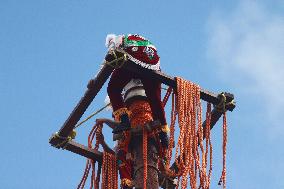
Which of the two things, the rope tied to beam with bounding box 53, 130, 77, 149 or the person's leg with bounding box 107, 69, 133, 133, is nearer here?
the person's leg with bounding box 107, 69, 133, 133

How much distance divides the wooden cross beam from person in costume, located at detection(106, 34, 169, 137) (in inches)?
3.8

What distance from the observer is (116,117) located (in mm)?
7812

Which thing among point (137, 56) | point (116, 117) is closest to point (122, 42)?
point (137, 56)

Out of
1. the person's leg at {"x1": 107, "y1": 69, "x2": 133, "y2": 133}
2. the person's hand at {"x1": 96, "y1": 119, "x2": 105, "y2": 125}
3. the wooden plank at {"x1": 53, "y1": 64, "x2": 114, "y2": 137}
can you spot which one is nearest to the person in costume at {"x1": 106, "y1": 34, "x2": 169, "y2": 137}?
the person's leg at {"x1": 107, "y1": 69, "x2": 133, "y2": 133}

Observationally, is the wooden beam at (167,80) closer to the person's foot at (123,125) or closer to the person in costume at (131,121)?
the person in costume at (131,121)

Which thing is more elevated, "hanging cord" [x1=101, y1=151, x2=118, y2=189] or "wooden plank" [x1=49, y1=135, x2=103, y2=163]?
"wooden plank" [x1=49, y1=135, x2=103, y2=163]

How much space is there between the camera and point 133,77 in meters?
7.89

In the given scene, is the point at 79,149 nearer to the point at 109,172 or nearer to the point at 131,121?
the point at 109,172

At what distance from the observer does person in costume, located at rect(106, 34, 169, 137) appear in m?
7.71

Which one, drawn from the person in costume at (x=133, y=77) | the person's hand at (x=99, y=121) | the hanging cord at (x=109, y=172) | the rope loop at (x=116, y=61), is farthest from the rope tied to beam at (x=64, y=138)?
the rope loop at (x=116, y=61)

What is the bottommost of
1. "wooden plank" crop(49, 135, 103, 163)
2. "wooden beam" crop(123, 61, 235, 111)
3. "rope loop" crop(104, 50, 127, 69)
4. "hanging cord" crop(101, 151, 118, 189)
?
"hanging cord" crop(101, 151, 118, 189)

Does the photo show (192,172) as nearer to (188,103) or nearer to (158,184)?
(158,184)

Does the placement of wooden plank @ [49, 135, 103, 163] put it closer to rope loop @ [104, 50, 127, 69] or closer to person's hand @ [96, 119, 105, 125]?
person's hand @ [96, 119, 105, 125]

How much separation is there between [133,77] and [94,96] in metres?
0.56
